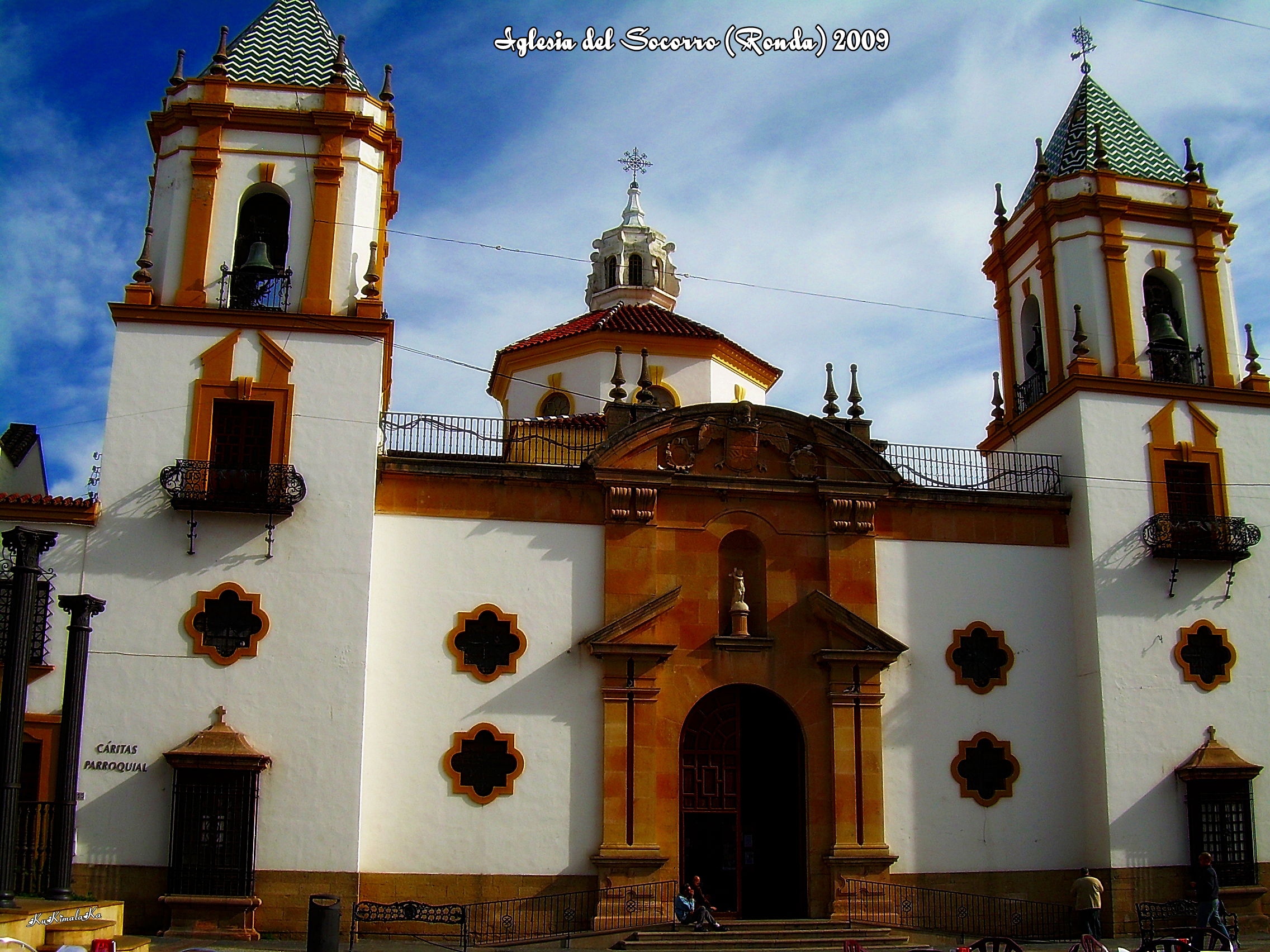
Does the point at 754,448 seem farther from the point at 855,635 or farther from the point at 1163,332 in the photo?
the point at 1163,332

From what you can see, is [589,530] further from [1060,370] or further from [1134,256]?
[1134,256]

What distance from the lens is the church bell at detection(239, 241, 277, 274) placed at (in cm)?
2066

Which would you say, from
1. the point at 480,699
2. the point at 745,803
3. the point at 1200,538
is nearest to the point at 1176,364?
the point at 1200,538

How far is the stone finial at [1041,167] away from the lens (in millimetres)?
24984

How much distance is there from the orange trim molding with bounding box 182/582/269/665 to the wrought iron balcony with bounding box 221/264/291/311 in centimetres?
463

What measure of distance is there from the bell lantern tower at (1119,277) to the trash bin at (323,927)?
15.1 m

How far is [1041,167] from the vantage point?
25.3 metres

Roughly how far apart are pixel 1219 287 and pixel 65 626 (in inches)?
822

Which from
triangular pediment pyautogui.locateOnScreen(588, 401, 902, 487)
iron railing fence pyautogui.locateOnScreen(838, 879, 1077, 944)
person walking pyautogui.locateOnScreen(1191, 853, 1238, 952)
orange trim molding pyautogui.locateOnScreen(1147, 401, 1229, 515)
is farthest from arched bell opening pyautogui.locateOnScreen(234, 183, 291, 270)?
person walking pyautogui.locateOnScreen(1191, 853, 1238, 952)

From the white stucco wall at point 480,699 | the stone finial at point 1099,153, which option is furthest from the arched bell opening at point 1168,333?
the white stucco wall at point 480,699

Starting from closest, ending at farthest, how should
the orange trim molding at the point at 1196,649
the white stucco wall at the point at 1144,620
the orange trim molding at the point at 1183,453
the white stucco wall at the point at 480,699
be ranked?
the white stucco wall at the point at 480,699, the white stucco wall at the point at 1144,620, the orange trim molding at the point at 1196,649, the orange trim molding at the point at 1183,453

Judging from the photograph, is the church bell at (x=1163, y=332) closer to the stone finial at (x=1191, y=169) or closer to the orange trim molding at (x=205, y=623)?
the stone finial at (x=1191, y=169)

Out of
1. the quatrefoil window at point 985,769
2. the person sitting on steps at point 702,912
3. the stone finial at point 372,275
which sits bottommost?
the person sitting on steps at point 702,912

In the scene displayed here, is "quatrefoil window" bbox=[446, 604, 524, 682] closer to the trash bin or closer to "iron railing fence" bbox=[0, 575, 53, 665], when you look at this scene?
the trash bin
